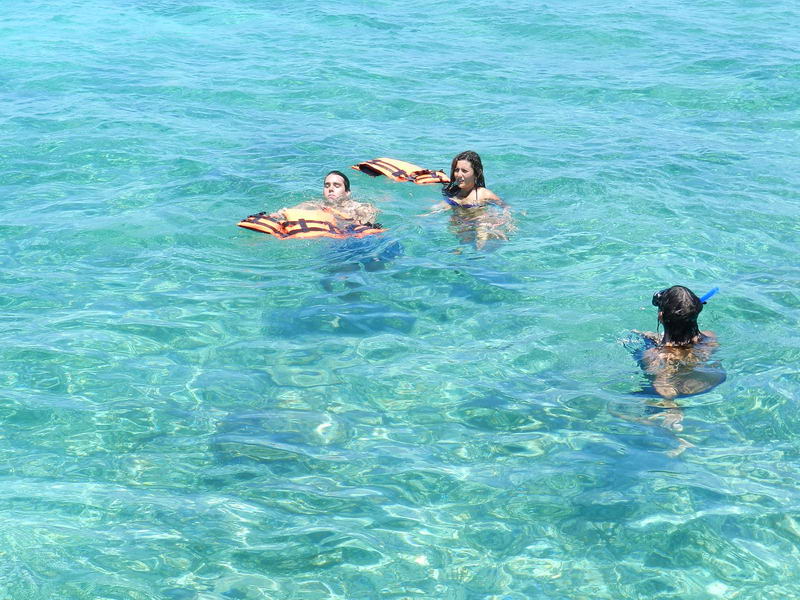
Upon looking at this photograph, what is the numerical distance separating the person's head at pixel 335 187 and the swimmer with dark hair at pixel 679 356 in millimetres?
4010

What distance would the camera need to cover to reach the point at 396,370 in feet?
21.6

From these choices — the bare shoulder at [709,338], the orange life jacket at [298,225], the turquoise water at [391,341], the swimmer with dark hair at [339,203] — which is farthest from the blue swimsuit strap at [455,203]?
the bare shoulder at [709,338]

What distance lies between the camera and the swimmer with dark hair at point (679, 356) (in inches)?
244

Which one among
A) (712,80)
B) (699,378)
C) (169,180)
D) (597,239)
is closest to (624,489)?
(699,378)

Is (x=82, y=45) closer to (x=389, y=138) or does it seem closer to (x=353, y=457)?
(x=389, y=138)

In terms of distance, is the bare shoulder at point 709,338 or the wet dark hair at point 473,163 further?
the wet dark hair at point 473,163

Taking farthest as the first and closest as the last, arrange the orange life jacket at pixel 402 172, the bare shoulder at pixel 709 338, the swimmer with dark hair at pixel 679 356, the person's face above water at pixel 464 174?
the orange life jacket at pixel 402 172 → the person's face above water at pixel 464 174 → the bare shoulder at pixel 709 338 → the swimmer with dark hair at pixel 679 356

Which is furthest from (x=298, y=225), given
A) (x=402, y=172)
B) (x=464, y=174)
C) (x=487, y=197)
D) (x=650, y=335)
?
(x=650, y=335)

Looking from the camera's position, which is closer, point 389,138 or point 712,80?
point 389,138

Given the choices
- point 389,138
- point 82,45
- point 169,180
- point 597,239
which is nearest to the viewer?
point 597,239

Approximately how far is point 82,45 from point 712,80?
36.6 feet

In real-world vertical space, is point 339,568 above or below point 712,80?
below

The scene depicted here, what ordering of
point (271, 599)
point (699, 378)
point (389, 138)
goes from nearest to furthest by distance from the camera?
point (271, 599), point (699, 378), point (389, 138)

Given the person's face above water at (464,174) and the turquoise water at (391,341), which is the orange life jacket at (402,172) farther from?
the person's face above water at (464,174)
